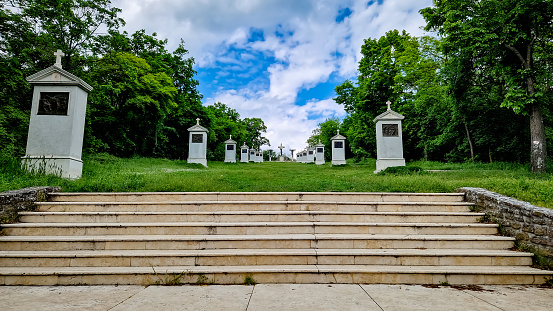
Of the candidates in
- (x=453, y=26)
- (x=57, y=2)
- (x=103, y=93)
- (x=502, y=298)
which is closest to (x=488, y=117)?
(x=453, y=26)

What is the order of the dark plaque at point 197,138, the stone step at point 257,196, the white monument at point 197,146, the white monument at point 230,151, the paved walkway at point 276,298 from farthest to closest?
1. the white monument at point 230,151
2. the dark plaque at point 197,138
3. the white monument at point 197,146
4. the stone step at point 257,196
5. the paved walkway at point 276,298

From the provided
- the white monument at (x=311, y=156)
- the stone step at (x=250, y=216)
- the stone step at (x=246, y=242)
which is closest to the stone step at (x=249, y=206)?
the stone step at (x=250, y=216)

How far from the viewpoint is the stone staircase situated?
3.73m

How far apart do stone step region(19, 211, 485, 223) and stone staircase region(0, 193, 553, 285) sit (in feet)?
0.06

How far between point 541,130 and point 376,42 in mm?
16602

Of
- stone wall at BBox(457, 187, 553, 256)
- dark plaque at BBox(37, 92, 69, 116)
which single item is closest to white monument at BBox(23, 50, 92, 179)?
dark plaque at BBox(37, 92, 69, 116)

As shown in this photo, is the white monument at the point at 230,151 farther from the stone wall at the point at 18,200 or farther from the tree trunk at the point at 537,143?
the tree trunk at the point at 537,143

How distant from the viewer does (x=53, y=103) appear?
806 cm

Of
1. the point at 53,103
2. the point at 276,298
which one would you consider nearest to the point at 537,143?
the point at 276,298

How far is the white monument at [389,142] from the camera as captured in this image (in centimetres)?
1290

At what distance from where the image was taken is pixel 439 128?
21312mm

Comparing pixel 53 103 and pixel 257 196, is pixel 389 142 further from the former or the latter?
pixel 53 103

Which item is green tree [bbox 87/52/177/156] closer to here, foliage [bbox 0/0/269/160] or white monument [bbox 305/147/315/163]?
foliage [bbox 0/0/269/160]

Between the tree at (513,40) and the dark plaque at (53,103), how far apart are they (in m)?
14.9
